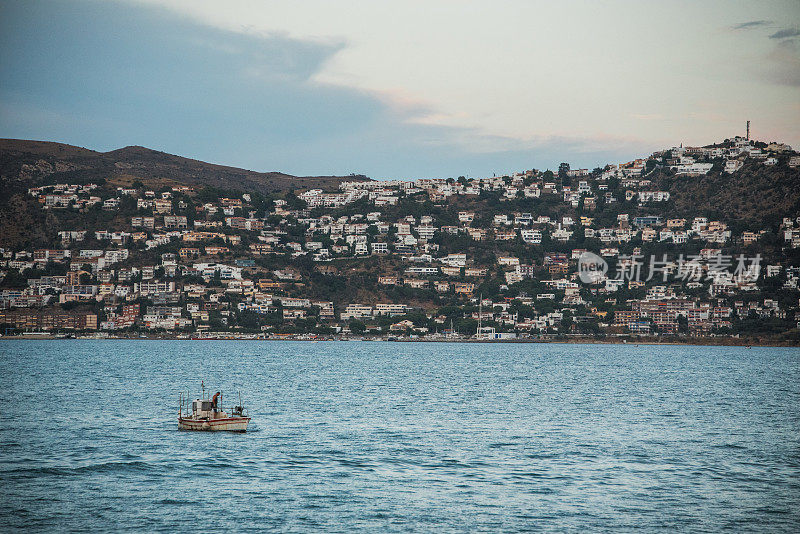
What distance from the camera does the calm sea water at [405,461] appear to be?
2195 centimetres

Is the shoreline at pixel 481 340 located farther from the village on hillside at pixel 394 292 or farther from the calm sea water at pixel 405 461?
the calm sea water at pixel 405 461

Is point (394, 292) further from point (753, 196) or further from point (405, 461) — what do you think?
point (405, 461)

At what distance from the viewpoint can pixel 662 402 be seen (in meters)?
52.1

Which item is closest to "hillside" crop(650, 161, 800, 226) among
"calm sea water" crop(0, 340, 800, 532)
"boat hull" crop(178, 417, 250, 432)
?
"calm sea water" crop(0, 340, 800, 532)

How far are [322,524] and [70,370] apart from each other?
62.0 meters

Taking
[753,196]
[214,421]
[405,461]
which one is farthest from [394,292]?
[405,461]

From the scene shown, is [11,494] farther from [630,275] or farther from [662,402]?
[630,275]

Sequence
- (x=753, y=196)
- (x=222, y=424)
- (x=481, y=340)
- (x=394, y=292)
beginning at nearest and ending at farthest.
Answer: (x=222, y=424) < (x=481, y=340) < (x=394, y=292) < (x=753, y=196)

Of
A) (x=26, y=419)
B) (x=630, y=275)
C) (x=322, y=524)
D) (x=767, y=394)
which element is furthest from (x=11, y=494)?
(x=630, y=275)

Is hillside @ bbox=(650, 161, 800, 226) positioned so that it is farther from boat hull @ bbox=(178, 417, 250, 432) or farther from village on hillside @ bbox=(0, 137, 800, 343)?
boat hull @ bbox=(178, 417, 250, 432)

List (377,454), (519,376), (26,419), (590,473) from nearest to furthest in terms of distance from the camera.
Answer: (590,473) → (377,454) → (26,419) → (519,376)

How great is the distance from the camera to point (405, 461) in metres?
29.3

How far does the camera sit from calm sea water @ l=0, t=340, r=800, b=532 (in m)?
22.0

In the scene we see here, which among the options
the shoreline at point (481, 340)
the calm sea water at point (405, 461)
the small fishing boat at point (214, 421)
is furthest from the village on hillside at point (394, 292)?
the small fishing boat at point (214, 421)
